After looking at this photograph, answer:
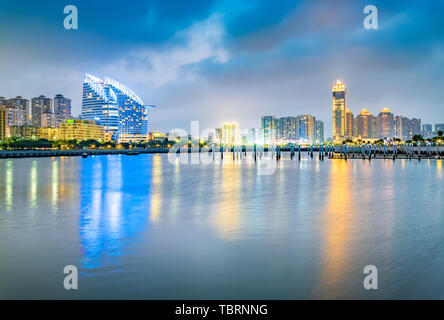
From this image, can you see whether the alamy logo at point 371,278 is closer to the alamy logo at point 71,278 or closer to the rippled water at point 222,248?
the rippled water at point 222,248

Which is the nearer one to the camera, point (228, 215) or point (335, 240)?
point (335, 240)

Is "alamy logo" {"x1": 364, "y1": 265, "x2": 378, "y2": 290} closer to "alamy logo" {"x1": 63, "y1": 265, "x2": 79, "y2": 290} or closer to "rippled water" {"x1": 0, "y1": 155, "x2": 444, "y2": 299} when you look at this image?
"rippled water" {"x1": 0, "y1": 155, "x2": 444, "y2": 299}

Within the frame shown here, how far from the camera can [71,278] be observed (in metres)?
8.18

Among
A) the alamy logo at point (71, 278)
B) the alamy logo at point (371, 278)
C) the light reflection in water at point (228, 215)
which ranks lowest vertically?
the alamy logo at point (71, 278)

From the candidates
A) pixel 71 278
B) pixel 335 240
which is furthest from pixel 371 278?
pixel 71 278

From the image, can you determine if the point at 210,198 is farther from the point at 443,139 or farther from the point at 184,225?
the point at 443,139

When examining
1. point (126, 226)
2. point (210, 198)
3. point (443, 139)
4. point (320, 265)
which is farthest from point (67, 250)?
point (443, 139)

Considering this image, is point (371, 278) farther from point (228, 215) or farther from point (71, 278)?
point (228, 215)

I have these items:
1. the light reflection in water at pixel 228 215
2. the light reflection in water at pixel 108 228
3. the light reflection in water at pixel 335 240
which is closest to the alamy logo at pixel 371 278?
the light reflection in water at pixel 335 240

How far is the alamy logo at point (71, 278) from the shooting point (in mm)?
7773

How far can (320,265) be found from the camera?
9.08 meters

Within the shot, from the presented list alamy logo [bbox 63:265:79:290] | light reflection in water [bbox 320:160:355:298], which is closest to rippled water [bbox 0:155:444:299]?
light reflection in water [bbox 320:160:355:298]
